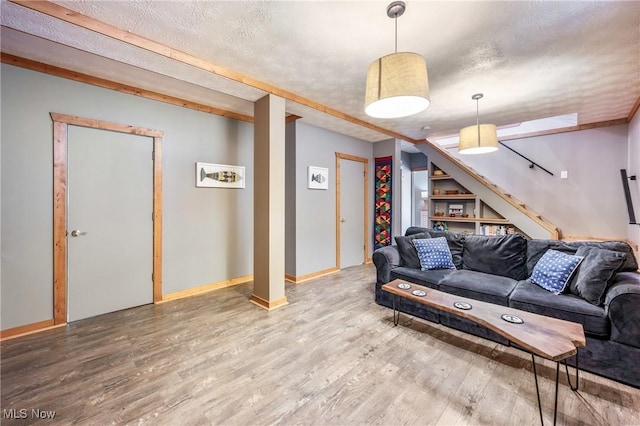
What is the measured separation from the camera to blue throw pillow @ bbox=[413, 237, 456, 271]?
324 centimetres

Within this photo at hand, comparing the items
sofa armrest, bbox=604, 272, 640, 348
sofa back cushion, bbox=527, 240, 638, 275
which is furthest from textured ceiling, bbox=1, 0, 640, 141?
sofa armrest, bbox=604, 272, 640, 348

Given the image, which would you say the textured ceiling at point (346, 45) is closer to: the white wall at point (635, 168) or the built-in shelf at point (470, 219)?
the white wall at point (635, 168)

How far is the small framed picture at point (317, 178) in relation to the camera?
4504 mm

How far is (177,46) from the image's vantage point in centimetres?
239

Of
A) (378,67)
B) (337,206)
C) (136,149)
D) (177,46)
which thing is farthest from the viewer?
(337,206)

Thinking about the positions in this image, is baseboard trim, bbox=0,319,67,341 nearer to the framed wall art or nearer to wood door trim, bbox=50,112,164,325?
wood door trim, bbox=50,112,164,325

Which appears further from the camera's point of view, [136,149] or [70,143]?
[136,149]

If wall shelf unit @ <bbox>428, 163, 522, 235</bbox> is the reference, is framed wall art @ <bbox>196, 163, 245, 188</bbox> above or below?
above

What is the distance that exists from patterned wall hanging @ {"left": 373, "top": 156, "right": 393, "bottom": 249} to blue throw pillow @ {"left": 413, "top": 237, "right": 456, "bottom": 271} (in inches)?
82.4

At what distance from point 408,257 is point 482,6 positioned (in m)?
2.56

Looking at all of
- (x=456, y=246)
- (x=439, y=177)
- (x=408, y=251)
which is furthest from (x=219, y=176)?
(x=439, y=177)

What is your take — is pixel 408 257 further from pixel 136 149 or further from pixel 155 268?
pixel 136 149

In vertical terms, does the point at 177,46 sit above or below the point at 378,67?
above

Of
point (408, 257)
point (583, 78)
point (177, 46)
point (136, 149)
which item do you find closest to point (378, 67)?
point (177, 46)
